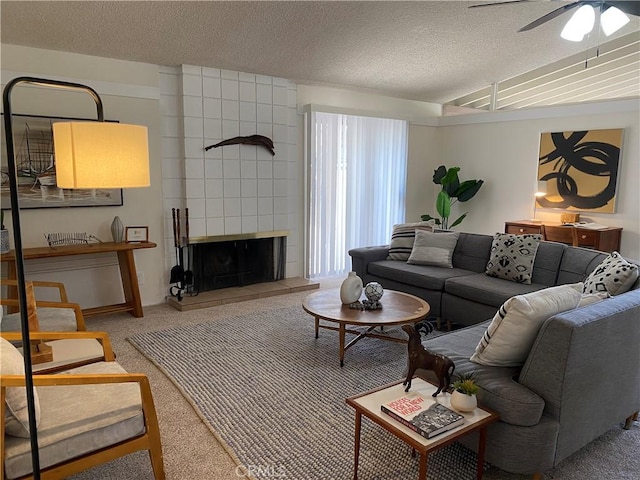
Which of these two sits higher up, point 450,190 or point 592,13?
point 592,13

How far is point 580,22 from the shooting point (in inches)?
124

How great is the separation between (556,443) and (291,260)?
12.7 feet

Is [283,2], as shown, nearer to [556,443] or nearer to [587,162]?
Answer: [556,443]

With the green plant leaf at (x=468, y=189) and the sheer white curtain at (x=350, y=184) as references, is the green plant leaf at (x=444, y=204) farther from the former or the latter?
the sheer white curtain at (x=350, y=184)

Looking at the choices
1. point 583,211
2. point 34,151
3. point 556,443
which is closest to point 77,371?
point 556,443

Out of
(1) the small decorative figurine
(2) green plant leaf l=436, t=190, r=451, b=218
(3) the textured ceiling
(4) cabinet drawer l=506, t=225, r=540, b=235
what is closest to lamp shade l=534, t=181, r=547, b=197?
(4) cabinet drawer l=506, t=225, r=540, b=235

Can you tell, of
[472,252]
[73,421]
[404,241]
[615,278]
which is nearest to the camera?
[73,421]

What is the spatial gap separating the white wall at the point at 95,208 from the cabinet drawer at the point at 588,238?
442 centimetres

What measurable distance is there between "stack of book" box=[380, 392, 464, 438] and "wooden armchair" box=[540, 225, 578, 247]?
3797 mm

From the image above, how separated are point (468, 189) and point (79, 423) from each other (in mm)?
5471

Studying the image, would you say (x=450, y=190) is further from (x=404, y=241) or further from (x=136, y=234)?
(x=136, y=234)

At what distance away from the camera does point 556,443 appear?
6.31 ft

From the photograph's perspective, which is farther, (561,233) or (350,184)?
(350,184)

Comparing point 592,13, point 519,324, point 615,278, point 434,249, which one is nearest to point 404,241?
point 434,249
